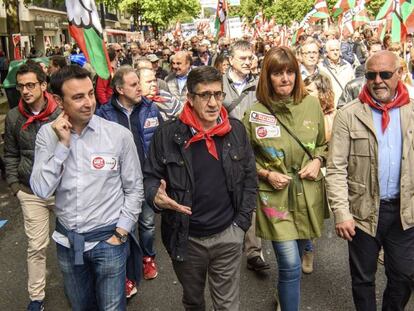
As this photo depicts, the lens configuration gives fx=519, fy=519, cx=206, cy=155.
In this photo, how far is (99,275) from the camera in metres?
2.92

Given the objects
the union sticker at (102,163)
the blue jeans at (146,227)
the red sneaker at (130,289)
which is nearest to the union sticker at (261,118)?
the union sticker at (102,163)

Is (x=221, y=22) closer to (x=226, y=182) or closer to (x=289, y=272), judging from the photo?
(x=289, y=272)

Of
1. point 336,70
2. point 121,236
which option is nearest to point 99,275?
point 121,236

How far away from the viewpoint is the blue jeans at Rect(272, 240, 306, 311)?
3354 millimetres

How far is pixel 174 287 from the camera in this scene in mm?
4379

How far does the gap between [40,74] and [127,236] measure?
5.03ft

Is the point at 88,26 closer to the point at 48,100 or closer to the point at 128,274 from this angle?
the point at 48,100

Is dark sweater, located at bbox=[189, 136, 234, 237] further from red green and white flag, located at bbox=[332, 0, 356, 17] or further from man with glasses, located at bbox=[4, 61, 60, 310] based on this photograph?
red green and white flag, located at bbox=[332, 0, 356, 17]

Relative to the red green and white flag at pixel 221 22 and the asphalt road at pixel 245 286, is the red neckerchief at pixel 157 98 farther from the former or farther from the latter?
the red green and white flag at pixel 221 22

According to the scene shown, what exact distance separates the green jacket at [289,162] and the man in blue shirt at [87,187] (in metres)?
0.86

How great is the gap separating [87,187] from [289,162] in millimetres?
1293

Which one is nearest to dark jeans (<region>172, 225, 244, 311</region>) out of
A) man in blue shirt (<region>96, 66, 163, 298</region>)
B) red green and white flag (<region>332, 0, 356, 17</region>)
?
man in blue shirt (<region>96, 66, 163, 298</region>)

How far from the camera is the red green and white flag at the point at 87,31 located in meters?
4.38

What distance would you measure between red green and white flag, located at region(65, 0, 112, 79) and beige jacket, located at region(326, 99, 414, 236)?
6.98ft
